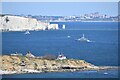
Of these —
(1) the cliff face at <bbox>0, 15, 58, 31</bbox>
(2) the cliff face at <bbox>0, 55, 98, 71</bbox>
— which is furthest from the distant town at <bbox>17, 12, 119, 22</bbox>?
(2) the cliff face at <bbox>0, 55, 98, 71</bbox>

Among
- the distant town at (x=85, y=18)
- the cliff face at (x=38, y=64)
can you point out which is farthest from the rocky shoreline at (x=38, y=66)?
the distant town at (x=85, y=18)

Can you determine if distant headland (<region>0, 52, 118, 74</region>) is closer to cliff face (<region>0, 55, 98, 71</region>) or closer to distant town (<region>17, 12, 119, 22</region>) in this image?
cliff face (<region>0, 55, 98, 71</region>)

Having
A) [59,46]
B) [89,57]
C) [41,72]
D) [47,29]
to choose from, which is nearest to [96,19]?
[47,29]

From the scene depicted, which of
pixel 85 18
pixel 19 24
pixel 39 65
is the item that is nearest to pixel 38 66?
pixel 39 65

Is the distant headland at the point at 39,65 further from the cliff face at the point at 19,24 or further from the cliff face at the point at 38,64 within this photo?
the cliff face at the point at 19,24

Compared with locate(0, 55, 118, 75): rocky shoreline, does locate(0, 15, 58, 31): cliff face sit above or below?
above

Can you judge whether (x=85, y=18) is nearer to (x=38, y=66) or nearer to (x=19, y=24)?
(x=19, y=24)

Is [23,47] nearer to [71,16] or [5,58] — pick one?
[5,58]
